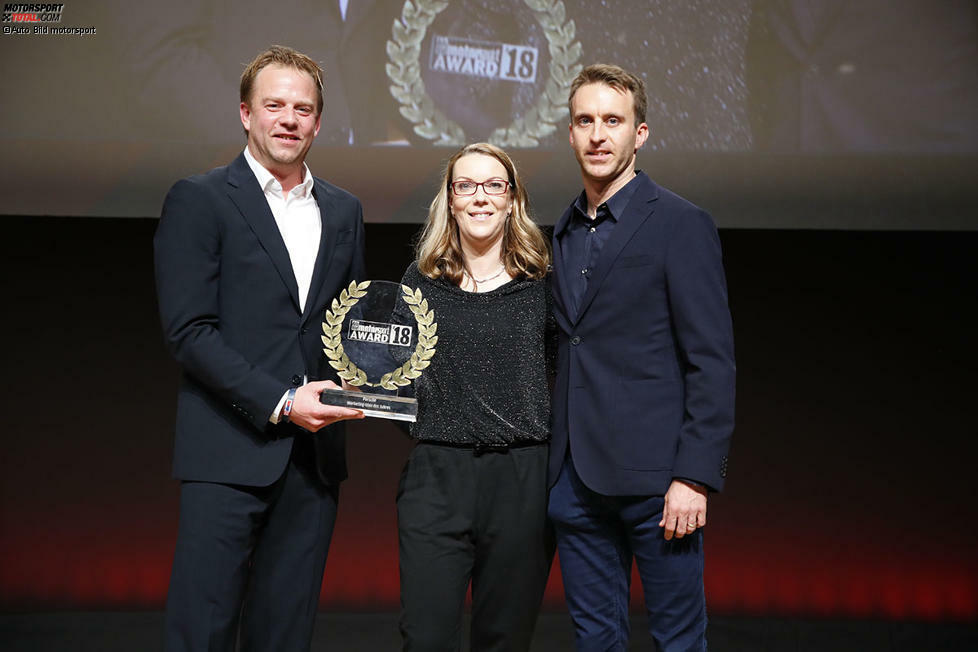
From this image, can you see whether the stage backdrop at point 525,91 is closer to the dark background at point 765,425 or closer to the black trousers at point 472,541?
the dark background at point 765,425

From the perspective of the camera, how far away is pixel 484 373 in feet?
6.41

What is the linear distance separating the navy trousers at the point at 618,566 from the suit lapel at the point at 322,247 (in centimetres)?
66

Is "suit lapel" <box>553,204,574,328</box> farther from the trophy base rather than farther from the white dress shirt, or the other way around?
the white dress shirt

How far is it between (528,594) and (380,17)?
6.83 feet

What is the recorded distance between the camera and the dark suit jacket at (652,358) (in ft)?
6.13

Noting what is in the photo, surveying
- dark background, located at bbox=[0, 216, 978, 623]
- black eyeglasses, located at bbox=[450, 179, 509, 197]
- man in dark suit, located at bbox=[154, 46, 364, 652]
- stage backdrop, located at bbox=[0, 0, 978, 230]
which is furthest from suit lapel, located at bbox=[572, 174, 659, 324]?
dark background, located at bbox=[0, 216, 978, 623]

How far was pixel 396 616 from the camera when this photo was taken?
3.89 m

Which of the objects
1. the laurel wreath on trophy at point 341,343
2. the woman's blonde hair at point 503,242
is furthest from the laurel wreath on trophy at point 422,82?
the laurel wreath on trophy at point 341,343

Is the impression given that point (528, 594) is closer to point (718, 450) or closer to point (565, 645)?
point (718, 450)

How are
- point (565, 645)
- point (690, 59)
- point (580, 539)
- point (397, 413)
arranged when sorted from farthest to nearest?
point (565, 645) → point (690, 59) → point (580, 539) → point (397, 413)

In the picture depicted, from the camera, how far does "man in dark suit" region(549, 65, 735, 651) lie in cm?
187

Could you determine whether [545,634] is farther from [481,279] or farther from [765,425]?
[481,279]

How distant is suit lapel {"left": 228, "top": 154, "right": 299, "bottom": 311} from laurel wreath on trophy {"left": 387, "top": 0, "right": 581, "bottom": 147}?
4.15ft

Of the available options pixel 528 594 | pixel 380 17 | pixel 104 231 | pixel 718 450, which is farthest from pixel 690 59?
pixel 104 231
